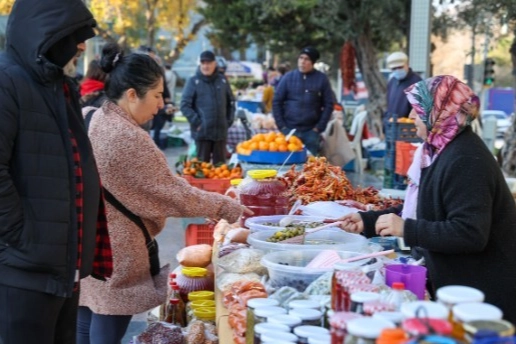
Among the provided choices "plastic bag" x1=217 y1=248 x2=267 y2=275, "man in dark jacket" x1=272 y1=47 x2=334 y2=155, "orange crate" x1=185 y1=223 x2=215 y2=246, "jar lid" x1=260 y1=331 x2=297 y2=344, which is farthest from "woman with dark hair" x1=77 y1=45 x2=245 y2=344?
"man in dark jacket" x1=272 y1=47 x2=334 y2=155

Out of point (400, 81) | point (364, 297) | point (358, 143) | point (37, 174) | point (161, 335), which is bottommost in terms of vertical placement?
point (161, 335)

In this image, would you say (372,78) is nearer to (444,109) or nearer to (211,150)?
(211,150)

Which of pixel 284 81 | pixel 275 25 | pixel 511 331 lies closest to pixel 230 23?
pixel 275 25

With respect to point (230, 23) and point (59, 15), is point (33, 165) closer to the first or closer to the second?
point (59, 15)

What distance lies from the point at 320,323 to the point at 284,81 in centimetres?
860

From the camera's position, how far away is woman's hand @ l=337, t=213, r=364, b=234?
3.75m

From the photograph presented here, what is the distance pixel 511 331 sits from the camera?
64.2 inches

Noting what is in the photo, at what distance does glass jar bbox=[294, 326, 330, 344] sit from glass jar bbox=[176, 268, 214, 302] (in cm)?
282

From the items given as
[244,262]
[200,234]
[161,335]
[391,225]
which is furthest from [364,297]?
[200,234]

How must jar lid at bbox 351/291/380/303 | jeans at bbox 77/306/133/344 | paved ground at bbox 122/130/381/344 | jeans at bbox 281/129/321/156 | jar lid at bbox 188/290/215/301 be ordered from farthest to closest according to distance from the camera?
jeans at bbox 281/129/321/156, paved ground at bbox 122/130/381/344, jar lid at bbox 188/290/215/301, jeans at bbox 77/306/133/344, jar lid at bbox 351/291/380/303

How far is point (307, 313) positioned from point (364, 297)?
0.39 m

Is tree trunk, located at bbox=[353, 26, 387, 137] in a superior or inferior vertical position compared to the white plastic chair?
superior

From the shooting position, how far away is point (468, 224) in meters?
2.99

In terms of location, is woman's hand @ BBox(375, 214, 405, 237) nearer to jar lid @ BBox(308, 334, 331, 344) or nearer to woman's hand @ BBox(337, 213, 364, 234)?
woman's hand @ BBox(337, 213, 364, 234)
